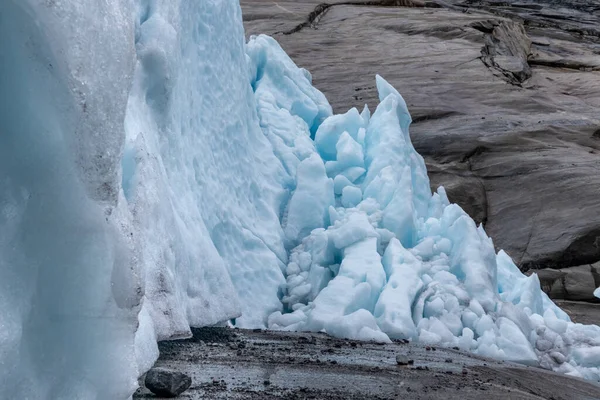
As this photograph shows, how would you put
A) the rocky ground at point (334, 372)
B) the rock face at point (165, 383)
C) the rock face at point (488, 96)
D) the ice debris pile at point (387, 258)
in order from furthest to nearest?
1. the rock face at point (488, 96)
2. the ice debris pile at point (387, 258)
3. the rocky ground at point (334, 372)
4. the rock face at point (165, 383)

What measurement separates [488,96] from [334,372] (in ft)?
→ 35.8

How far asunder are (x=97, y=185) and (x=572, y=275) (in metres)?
9.69

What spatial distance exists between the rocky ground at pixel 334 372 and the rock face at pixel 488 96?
603 cm

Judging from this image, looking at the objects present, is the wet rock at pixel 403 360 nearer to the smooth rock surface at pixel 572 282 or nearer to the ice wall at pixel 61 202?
the ice wall at pixel 61 202

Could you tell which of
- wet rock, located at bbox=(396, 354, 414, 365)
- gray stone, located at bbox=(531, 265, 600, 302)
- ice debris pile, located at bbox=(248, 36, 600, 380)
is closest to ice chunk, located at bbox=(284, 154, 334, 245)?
ice debris pile, located at bbox=(248, 36, 600, 380)

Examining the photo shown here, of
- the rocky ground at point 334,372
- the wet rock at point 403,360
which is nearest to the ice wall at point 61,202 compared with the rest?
the rocky ground at point 334,372

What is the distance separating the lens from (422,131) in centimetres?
1371

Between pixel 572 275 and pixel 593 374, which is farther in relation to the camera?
pixel 572 275

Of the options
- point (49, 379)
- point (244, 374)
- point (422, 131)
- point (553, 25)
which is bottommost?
point (553, 25)

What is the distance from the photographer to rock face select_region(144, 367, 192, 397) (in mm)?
3791

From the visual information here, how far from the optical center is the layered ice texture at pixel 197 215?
2.52 metres

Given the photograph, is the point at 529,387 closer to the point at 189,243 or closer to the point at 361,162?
the point at 189,243

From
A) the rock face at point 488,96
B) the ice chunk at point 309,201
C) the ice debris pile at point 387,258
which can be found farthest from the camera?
the rock face at point 488,96

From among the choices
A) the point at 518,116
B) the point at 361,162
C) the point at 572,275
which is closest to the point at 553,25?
the point at 518,116
